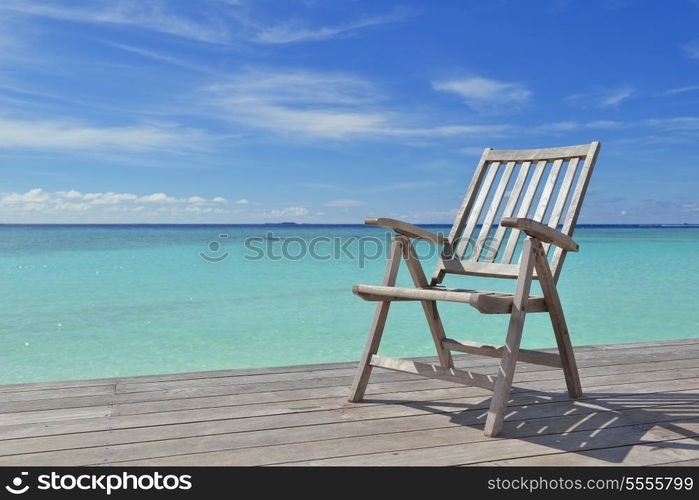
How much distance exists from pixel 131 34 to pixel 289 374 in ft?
60.5

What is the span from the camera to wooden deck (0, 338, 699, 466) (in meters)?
1.81

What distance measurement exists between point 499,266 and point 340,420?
2.95ft

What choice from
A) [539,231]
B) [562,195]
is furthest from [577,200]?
[539,231]

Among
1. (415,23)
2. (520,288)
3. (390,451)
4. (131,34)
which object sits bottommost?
(390,451)

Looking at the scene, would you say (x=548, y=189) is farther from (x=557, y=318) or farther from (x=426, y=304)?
(x=426, y=304)

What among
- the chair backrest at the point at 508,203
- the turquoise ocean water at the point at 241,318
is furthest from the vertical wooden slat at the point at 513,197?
the turquoise ocean water at the point at 241,318

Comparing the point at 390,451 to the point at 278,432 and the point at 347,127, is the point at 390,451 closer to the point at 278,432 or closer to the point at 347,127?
the point at 278,432

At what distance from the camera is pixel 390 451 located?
6.03ft

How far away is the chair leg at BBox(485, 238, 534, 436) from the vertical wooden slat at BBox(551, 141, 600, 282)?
0.97ft

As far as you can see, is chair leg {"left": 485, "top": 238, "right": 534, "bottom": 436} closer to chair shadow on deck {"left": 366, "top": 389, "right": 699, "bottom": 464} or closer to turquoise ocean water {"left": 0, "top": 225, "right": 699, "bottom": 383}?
chair shadow on deck {"left": 366, "top": 389, "right": 699, "bottom": 464}

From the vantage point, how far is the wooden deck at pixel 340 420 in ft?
5.95

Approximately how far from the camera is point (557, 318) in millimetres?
2324

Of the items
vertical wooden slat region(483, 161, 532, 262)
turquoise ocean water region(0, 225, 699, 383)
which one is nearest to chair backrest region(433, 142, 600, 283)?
vertical wooden slat region(483, 161, 532, 262)

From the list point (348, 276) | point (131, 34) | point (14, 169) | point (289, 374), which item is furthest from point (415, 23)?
point (14, 169)
